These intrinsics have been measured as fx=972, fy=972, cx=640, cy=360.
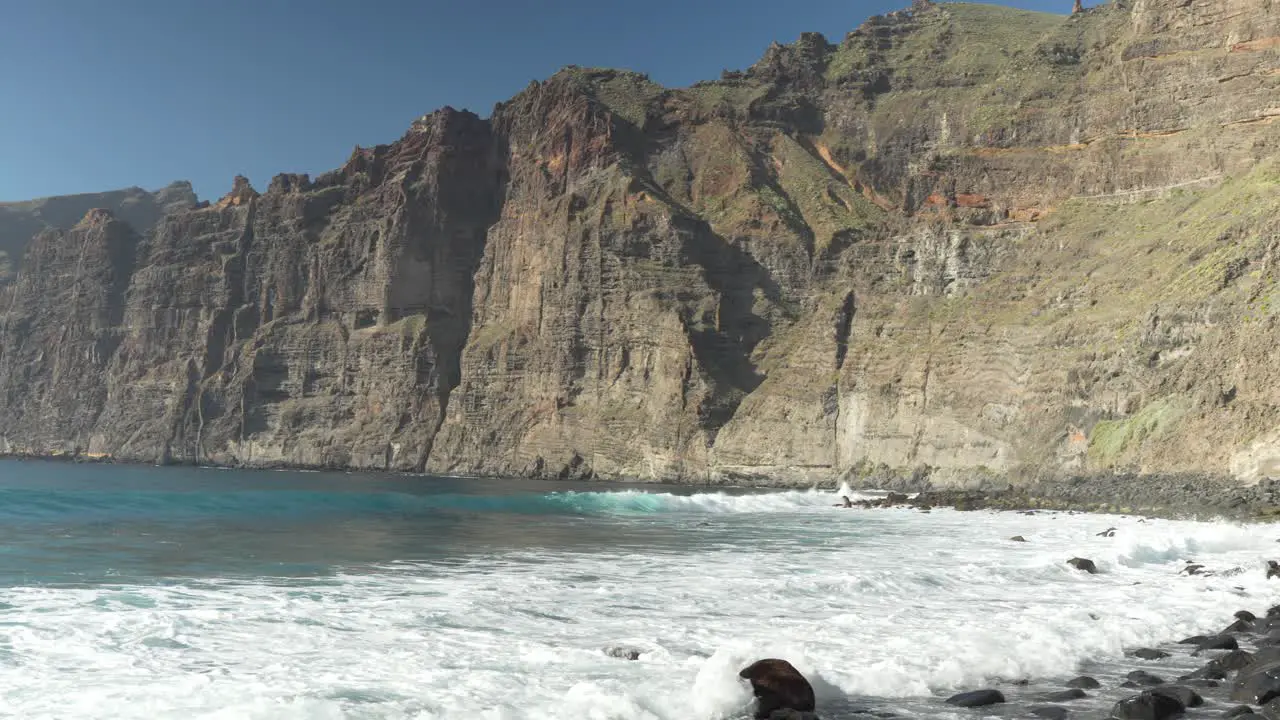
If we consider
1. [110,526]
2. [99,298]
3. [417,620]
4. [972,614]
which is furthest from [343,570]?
[99,298]

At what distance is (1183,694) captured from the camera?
10.8 meters

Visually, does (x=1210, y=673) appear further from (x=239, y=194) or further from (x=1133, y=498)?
(x=239, y=194)

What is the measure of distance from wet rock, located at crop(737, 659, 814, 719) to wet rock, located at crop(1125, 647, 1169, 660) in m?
5.62

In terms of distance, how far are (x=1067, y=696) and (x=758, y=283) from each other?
10316cm

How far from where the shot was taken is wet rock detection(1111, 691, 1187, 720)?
10.1m

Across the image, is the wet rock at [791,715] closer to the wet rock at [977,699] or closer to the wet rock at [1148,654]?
the wet rock at [977,699]

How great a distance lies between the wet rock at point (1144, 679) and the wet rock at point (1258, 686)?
2.67 feet

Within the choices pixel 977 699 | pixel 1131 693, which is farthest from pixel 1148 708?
pixel 977 699

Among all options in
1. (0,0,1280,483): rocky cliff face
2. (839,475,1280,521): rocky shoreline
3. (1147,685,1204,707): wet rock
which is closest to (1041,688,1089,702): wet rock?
(1147,685,1204,707): wet rock

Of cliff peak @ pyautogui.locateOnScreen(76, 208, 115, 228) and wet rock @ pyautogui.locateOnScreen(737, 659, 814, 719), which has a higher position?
A: cliff peak @ pyautogui.locateOnScreen(76, 208, 115, 228)

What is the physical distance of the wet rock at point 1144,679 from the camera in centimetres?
1183

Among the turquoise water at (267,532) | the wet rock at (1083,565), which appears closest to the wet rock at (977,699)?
the wet rock at (1083,565)

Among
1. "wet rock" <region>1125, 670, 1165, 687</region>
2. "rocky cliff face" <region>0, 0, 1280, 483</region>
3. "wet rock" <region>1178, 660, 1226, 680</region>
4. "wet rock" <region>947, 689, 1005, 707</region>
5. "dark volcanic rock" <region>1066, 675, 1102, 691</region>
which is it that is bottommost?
"wet rock" <region>947, 689, 1005, 707</region>

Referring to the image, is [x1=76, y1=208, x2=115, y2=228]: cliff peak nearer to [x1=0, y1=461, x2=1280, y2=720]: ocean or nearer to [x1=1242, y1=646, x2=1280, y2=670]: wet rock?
[x1=0, y1=461, x2=1280, y2=720]: ocean
